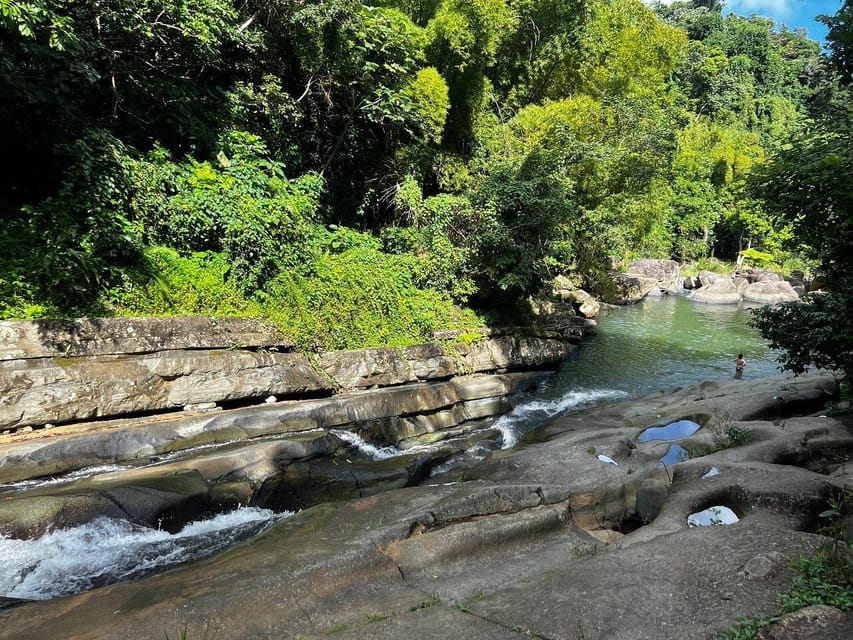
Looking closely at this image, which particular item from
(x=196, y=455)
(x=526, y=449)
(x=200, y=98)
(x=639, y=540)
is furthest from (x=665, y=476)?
(x=200, y=98)

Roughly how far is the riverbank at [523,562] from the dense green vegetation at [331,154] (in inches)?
194

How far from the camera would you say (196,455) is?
7.59m

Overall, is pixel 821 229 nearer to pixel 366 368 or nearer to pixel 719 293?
pixel 366 368

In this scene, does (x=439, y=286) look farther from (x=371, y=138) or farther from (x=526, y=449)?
(x=526, y=449)

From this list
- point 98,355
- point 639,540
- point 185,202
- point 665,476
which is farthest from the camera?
point 185,202

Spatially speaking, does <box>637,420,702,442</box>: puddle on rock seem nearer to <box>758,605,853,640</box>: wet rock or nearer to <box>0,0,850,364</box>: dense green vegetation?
<box>0,0,850,364</box>: dense green vegetation

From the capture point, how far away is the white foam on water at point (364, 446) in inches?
363

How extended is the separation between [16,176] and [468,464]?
36.2 feet

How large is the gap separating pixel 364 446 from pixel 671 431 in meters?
6.43

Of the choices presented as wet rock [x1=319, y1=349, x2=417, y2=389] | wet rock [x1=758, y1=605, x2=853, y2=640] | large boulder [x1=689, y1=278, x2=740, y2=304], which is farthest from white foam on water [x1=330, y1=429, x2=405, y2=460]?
large boulder [x1=689, y1=278, x2=740, y2=304]

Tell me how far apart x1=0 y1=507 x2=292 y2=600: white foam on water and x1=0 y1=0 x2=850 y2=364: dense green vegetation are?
4302 millimetres

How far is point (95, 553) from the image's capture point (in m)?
5.49

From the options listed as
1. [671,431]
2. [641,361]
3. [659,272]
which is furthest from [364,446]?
[659,272]

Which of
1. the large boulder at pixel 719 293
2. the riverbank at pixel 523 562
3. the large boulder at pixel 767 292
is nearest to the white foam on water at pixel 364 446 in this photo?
the riverbank at pixel 523 562
